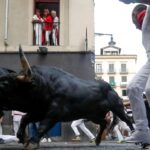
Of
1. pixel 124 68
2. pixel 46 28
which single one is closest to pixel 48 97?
pixel 46 28

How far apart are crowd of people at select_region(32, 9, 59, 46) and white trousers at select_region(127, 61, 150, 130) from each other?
14.0m

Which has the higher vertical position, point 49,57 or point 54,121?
point 49,57

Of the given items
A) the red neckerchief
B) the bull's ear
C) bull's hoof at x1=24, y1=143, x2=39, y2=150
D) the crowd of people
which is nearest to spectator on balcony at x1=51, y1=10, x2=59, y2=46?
the crowd of people

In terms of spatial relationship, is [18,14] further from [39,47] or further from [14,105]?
[14,105]

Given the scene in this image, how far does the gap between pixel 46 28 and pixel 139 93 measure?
14.2 m

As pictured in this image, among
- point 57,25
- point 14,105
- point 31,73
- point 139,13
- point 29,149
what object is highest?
point 57,25

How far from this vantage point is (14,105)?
6.07 m

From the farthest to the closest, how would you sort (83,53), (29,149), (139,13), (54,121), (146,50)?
(83,53)
(54,121)
(29,149)
(139,13)
(146,50)

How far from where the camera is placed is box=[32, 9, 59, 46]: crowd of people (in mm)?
18594

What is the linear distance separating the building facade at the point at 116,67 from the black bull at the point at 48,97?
314ft

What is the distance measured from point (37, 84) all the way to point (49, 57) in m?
12.3

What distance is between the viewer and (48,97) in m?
6.18

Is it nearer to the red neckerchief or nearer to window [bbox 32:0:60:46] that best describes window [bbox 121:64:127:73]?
window [bbox 32:0:60:46]

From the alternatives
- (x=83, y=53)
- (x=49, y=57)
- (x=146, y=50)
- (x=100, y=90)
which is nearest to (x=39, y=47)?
(x=49, y=57)
